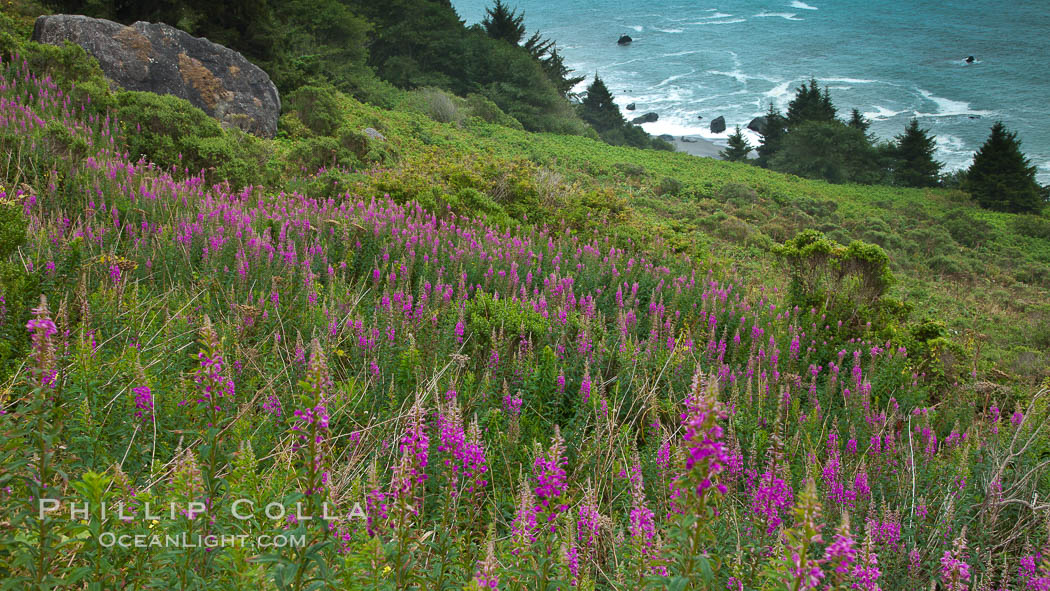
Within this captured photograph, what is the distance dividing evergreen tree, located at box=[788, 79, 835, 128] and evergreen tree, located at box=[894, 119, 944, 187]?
→ 26.6ft

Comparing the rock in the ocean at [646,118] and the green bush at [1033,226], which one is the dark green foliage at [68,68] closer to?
the green bush at [1033,226]

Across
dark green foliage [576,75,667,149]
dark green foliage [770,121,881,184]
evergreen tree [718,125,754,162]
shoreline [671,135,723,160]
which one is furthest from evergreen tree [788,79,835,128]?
dark green foliage [576,75,667,149]

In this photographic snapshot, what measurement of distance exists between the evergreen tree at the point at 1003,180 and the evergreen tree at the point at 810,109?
45.5ft

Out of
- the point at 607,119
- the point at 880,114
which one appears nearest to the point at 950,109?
the point at 880,114

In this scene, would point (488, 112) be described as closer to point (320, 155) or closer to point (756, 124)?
point (320, 155)

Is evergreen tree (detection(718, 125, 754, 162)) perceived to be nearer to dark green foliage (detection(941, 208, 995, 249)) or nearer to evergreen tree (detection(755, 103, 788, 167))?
evergreen tree (detection(755, 103, 788, 167))

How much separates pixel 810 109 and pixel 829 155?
28.4ft

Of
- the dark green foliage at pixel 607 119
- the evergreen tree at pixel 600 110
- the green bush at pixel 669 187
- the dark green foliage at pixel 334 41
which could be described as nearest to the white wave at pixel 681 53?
the dark green foliage at pixel 607 119

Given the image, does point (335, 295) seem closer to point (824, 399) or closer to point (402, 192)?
point (824, 399)

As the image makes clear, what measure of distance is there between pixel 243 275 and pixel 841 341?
19.2ft

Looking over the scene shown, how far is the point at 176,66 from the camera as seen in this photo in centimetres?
1288

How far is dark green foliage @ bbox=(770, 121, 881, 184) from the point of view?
130 feet

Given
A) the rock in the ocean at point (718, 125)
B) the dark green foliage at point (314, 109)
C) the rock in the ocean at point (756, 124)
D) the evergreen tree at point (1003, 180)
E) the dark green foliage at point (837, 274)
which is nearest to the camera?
the dark green foliage at point (837, 274)

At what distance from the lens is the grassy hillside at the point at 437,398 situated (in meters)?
1.67
